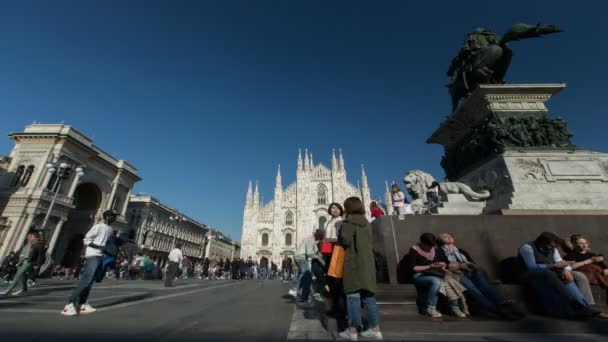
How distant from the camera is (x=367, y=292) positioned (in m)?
2.33

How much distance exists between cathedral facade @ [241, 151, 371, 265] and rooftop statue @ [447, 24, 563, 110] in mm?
33899

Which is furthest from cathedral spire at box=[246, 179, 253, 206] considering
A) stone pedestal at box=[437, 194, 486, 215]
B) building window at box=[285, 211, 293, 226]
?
stone pedestal at box=[437, 194, 486, 215]

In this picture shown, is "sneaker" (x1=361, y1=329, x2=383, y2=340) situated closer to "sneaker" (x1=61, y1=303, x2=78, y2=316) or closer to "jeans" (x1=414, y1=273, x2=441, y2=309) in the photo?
"jeans" (x1=414, y1=273, x2=441, y2=309)

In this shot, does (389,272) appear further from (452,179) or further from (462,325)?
(452,179)

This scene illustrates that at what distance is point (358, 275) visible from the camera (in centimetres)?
235

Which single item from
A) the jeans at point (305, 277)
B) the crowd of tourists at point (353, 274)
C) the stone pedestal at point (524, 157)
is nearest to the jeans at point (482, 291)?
the crowd of tourists at point (353, 274)

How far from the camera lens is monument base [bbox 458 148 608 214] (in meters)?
4.12

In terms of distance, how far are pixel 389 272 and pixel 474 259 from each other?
49.2 inches

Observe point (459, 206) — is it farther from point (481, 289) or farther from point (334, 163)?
point (334, 163)

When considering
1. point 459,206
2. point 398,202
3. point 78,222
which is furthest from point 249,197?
point 459,206

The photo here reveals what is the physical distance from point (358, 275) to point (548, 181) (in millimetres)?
4100

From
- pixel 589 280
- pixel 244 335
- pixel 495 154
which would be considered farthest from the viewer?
pixel 495 154

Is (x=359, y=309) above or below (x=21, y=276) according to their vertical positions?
below

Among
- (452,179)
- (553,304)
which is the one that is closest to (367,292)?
(553,304)
